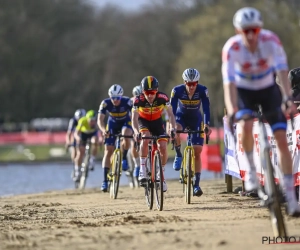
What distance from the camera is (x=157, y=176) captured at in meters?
13.8

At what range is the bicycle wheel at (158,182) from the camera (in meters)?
13.4

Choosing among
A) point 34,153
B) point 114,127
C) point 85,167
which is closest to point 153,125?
point 114,127

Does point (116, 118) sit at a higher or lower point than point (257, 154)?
higher

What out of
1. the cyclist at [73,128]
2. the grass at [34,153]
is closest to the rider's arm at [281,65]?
the cyclist at [73,128]

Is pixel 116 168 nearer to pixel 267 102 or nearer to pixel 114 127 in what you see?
pixel 114 127

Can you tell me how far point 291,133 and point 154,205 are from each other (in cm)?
269

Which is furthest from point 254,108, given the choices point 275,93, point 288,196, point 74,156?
point 74,156

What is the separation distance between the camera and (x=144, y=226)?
10797 mm

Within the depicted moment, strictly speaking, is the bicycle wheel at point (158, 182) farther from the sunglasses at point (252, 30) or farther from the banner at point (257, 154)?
the sunglasses at point (252, 30)

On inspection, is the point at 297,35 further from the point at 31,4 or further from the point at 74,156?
the point at 31,4

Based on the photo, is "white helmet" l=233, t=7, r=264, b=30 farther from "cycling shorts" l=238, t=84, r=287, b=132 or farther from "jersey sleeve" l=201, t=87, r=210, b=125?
"jersey sleeve" l=201, t=87, r=210, b=125

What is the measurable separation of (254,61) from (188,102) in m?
6.21

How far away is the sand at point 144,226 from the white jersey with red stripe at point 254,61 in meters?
1.63

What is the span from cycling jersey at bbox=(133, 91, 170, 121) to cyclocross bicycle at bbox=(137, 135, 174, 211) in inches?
23.6
